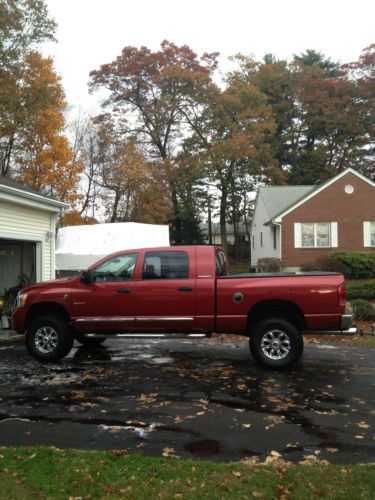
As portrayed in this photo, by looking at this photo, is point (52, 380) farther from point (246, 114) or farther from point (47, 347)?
point (246, 114)

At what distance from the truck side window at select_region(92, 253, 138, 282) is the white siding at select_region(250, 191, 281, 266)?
19319 mm

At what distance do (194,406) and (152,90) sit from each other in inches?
1516

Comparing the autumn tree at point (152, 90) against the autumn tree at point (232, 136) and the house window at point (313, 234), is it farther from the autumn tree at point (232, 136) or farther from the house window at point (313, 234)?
the house window at point (313, 234)

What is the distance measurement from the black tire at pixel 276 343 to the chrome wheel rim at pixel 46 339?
345 cm

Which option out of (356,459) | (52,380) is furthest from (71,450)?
(52,380)

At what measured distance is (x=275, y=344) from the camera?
7.89 meters

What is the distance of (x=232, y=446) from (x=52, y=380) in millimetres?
3622

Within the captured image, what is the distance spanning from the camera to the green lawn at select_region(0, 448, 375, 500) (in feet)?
11.8

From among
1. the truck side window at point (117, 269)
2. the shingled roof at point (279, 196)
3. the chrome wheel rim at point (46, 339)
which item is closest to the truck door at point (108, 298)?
the truck side window at point (117, 269)

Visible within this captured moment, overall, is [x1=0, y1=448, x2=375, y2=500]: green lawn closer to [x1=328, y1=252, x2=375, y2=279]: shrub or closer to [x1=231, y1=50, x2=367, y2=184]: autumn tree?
[x1=328, y1=252, x2=375, y2=279]: shrub

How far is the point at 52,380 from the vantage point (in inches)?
284

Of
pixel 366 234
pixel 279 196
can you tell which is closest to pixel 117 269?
pixel 366 234

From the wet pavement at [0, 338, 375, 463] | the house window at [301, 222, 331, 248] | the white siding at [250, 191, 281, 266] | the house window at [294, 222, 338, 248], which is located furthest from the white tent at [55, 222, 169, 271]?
the wet pavement at [0, 338, 375, 463]

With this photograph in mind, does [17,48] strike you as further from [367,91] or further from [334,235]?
[367,91]
